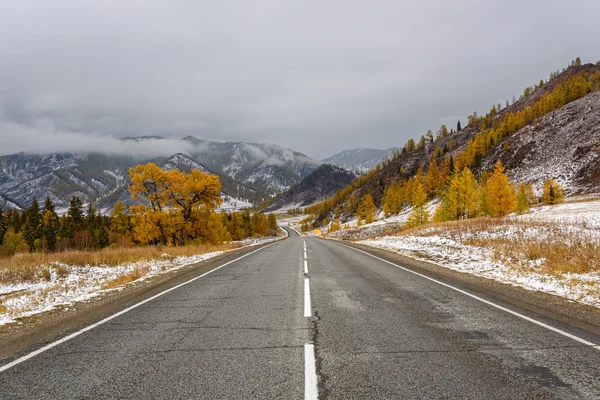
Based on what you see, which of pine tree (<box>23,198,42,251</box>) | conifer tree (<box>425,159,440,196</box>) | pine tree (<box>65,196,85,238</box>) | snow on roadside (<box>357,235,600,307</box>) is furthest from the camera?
conifer tree (<box>425,159,440,196</box>)

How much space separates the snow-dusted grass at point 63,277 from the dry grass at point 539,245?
1525cm

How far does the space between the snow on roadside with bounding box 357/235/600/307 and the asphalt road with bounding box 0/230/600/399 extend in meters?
2.75

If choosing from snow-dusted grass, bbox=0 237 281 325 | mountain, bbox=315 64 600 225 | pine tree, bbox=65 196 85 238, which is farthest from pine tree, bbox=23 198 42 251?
mountain, bbox=315 64 600 225

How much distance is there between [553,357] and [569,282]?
6615 millimetres

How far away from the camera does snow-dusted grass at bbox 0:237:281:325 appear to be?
8617mm

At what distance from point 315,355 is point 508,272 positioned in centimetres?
1046

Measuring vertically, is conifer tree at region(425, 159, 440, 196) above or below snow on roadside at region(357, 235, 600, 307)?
above

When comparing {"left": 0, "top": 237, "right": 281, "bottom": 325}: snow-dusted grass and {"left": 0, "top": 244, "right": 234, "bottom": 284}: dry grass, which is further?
{"left": 0, "top": 244, "right": 234, "bottom": 284}: dry grass

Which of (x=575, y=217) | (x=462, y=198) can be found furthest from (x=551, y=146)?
(x=575, y=217)

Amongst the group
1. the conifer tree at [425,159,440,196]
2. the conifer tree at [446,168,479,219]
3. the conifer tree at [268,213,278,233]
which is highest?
the conifer tree at [425,159,440,196]

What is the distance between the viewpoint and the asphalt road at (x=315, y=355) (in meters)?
3.60

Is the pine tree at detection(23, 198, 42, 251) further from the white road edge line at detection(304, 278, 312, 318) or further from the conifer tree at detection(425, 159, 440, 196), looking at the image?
the conifer tree at detection(425, 159, 440, 196)

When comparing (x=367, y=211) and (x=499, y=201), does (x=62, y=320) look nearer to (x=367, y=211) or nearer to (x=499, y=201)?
(x=499, y=201)

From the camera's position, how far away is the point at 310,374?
389cm
